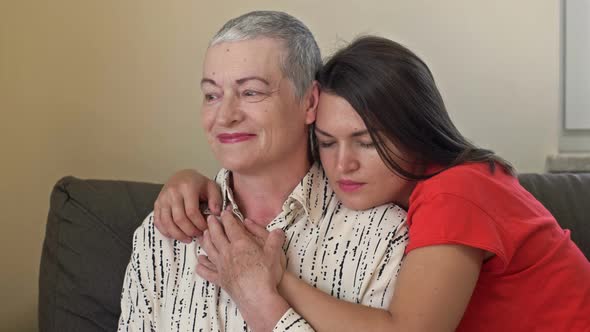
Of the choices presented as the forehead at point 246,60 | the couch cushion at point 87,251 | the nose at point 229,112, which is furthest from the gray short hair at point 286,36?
the couch cushion at point 87,251

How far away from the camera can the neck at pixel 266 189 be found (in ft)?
5.12

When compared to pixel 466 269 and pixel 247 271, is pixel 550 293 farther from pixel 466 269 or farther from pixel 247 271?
pixel 247 271

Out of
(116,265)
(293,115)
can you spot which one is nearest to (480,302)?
(293,115)

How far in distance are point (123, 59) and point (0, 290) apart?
31.1 inches

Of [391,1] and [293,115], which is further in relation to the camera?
[391,1]

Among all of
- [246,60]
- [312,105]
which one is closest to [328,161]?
[312,105]

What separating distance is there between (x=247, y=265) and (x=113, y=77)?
1006 mm

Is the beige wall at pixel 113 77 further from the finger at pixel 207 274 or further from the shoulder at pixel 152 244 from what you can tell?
the finger at pixel 207 274

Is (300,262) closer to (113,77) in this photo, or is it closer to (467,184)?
(467,184)

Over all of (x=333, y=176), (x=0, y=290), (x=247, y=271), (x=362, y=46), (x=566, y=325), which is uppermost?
(x=362, y=46)

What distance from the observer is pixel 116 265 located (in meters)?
1.75

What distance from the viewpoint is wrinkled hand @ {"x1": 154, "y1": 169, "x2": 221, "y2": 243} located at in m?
1.54

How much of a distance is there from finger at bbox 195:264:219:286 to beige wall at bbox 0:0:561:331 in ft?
2.51

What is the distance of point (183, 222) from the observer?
60.6 inches
